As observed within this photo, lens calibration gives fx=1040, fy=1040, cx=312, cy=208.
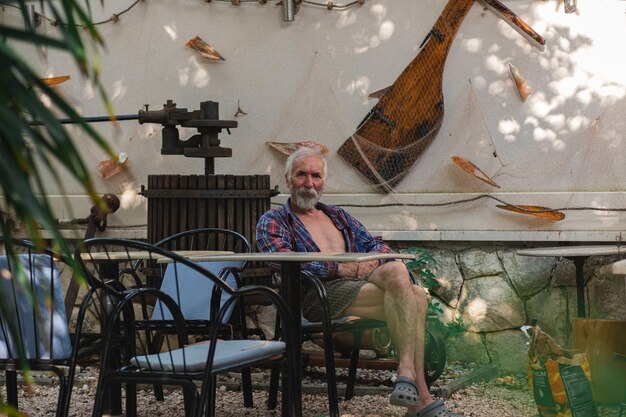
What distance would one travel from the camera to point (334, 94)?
6824 mm

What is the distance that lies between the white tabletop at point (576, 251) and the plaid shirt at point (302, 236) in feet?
3.16

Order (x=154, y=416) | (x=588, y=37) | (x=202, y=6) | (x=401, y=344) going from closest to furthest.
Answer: (x=401, y=344), (x=154, y=416), (x=588, y=37), (x=202, y=6)

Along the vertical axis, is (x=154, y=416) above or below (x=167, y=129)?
below

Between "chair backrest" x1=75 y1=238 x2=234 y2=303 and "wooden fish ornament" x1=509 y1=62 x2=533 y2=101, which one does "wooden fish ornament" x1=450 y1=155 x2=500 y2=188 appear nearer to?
"wooden fish ornament" x1=509 y1=62 x2=533 y2=101

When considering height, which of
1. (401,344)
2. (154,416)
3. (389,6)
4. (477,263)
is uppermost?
(389,6)

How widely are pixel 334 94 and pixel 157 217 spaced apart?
154 centimetres

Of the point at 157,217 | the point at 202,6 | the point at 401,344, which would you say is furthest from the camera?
the point at 202,6

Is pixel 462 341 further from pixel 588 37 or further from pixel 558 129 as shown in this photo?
pixel 588 37

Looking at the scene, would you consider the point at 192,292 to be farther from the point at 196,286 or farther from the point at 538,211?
the point at 538,211

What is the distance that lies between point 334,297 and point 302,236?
1.40 feet

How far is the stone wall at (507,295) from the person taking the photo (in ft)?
20.8

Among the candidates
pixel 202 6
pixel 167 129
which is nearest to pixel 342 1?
pixel 202 6

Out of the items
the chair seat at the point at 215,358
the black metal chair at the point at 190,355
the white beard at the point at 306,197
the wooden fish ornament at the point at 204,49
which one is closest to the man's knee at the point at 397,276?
the white beard at the point at 306,197

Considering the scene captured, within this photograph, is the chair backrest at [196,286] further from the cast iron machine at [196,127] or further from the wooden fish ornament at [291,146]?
the wooden fish ornament at [291,146]
